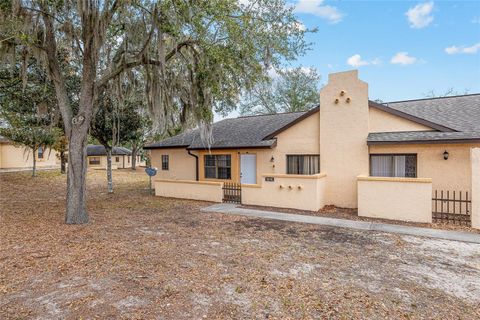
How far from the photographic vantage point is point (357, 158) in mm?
10539

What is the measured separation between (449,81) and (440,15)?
781 inches

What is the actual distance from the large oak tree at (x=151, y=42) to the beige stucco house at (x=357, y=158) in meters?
3.36

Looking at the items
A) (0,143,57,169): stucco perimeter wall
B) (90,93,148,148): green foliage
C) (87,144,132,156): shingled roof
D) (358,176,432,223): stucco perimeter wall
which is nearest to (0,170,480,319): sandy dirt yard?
(358,176,432,223): stucco perimeter wall

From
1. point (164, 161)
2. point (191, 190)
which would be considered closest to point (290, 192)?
point (191, 190)

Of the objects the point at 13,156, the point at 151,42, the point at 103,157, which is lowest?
the point at 103,157

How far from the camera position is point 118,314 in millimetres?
3537

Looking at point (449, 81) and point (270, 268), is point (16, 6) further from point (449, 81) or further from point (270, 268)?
point (449, 81)

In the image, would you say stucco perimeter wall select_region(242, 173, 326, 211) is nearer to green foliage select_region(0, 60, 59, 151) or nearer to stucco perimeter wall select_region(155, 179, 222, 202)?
stucco perimeter wall select_region(155, 179, 222, 202)

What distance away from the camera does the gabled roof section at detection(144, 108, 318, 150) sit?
43.3ft

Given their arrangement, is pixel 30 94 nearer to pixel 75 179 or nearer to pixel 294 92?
pixel 75 179

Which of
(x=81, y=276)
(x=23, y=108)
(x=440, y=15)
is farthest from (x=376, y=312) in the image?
(x=440, y=15)

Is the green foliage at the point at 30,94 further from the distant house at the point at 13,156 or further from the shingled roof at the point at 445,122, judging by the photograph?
the distant house at the point at 13,156

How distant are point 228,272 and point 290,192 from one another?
6175 mm

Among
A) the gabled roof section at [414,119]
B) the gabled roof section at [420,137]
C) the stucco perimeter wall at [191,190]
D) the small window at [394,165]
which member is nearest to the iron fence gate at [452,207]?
the small window at [394,165]
